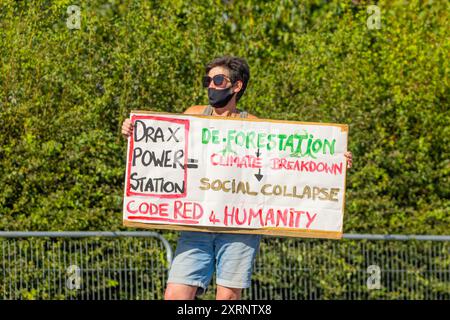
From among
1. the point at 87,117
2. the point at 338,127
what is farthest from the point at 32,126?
→ the point at 338,127

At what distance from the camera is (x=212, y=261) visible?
718 cm

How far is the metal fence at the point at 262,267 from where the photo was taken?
33.6 ft

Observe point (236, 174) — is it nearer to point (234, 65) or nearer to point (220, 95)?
point (220, 95)

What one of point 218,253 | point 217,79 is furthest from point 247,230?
point 217,79

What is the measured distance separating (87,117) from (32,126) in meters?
0.56

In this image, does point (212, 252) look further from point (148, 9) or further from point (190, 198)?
point (148, 9)

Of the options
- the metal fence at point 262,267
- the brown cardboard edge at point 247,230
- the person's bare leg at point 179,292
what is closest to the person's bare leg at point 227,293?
the person's bare leg at point 179,292

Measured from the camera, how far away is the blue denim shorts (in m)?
7.06

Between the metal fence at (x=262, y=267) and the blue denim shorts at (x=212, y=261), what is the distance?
3229 mm

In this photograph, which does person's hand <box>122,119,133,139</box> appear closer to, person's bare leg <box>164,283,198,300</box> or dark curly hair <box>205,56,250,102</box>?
dark curly hair <box>205,56,250,102</box>

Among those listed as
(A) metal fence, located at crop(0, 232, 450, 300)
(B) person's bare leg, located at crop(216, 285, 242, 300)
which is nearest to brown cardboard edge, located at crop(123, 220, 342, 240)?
(B) person's bare leg, located at crop(216, 285, 242, 300)

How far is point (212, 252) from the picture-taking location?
721 centimetres

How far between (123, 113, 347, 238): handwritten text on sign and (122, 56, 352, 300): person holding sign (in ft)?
0.52

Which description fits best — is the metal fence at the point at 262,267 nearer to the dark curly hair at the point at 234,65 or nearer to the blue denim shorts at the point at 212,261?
the blue denim shorts at the point at 212,261
